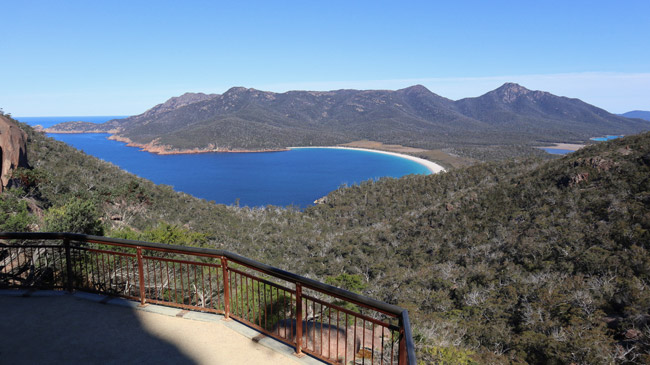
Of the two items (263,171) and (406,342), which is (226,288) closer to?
(406,342)

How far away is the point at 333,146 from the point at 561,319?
17751 centimetres

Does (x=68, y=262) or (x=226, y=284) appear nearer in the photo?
(x=226, y=284)

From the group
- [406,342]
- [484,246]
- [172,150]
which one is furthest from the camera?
[172,150]

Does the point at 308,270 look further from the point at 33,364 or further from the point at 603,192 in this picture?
the point at 33,364

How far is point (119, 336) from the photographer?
4.11m

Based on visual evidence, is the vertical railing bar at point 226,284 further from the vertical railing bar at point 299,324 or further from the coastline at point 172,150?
the coastline at point 172,150

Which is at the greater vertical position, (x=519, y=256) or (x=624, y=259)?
(x=624, y=259)

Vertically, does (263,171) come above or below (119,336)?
below

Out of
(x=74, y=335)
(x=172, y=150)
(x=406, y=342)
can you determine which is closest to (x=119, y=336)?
(x=74, y=335)

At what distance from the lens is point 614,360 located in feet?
33.0

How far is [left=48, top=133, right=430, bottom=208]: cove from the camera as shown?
87.6m

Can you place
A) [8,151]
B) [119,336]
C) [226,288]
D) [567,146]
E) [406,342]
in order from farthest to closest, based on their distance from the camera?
1. [567,146]
2. [8,151]
3. [226,288]
4. [119,336]
5. [406,342]

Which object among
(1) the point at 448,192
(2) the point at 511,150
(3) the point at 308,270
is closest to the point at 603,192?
(3) the point at 308,270

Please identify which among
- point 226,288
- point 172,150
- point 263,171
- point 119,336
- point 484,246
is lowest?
point 263,171
